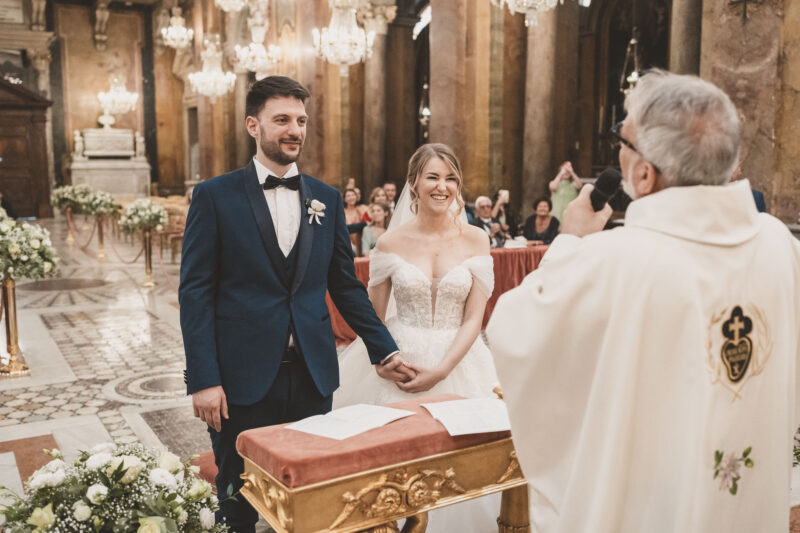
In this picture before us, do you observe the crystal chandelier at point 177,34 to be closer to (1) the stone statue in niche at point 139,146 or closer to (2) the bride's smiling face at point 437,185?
(1) the stone statue in niche at point 139,146

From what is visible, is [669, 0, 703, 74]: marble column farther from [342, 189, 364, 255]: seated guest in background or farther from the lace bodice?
the lace bodice

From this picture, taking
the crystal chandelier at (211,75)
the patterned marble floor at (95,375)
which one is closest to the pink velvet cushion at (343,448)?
the patterned marble floor at (95,375)

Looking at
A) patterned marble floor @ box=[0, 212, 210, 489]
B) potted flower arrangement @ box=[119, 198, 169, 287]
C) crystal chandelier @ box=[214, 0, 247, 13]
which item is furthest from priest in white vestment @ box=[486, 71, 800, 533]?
crystal chandelier @ box=[214, 0, 247, 13]

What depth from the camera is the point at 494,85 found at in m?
13.1

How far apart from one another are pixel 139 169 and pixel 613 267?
30355mm

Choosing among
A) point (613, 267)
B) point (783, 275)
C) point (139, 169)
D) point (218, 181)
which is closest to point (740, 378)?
point (783, 275)

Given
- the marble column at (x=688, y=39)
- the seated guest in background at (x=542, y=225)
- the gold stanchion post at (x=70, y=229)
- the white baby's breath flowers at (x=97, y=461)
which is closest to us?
the white baby's breath flowers at (x=97, y=461)

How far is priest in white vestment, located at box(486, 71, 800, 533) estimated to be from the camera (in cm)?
178

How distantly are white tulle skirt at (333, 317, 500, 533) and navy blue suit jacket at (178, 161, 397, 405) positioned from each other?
0.86 metres

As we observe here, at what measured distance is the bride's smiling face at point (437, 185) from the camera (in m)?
3.70

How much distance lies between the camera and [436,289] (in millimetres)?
3922

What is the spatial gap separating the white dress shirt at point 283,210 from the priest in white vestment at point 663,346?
1204 mm

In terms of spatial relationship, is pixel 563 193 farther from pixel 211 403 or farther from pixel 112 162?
pixel 112 162

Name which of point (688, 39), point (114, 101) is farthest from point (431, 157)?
point (114, 101)
